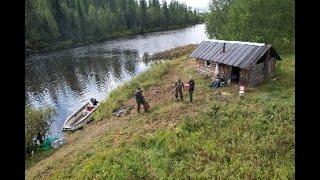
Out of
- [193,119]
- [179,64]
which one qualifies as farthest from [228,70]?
[179,64]

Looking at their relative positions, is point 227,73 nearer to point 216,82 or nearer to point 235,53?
point 216,82

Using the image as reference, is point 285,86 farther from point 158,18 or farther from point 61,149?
point 158,18

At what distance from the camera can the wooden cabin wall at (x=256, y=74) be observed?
25.3 meters

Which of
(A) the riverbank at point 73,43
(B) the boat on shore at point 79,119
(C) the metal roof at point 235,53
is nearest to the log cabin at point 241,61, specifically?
(C) the metal roof at point 235,53

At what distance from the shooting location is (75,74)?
48000 mm

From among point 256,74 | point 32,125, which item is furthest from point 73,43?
point 256,74

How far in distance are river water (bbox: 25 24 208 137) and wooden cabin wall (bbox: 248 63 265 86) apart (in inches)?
619

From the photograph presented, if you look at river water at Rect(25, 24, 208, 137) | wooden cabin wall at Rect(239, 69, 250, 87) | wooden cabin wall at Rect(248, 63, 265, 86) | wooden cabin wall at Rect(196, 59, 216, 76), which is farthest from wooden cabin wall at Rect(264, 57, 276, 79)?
river water at Rect(25, 24, 208, 137)

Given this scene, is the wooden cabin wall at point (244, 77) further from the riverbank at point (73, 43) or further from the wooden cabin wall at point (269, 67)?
the riverbank at point (73, 43)

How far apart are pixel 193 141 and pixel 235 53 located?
475 inches

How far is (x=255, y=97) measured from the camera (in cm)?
2241

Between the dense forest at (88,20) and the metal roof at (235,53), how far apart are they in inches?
1999
